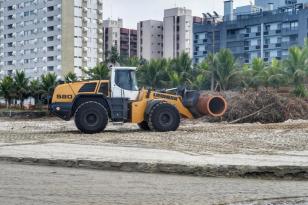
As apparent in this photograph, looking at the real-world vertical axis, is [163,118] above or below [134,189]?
above

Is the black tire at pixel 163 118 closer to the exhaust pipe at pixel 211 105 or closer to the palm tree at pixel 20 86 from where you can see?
the exhaust pipe at pixel 211 105

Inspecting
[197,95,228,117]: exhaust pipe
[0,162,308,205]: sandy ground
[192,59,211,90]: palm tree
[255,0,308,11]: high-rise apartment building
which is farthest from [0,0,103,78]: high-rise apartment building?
[0,162,308,205]: sandy ground

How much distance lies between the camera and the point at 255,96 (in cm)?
3041

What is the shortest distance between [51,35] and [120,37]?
56.7m

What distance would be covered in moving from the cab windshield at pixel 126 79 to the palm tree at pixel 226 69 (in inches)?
1647

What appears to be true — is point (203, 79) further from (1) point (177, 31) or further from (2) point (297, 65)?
(1) point (177, 31)

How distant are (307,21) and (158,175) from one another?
95078 millimetres

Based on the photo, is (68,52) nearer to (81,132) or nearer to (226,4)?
(226,4)

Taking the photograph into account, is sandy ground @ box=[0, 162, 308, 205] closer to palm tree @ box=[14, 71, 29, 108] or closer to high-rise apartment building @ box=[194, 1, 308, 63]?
palm tree @ box=[14, 71, 29, 108]

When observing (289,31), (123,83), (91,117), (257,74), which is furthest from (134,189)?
(289,31)

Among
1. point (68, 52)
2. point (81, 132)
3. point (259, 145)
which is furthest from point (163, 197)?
point (68, 52)

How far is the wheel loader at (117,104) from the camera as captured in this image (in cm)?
2250

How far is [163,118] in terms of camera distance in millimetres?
22781

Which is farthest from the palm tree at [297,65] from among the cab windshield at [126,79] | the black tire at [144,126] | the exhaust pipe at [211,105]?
the cab windshield at [126,79]
